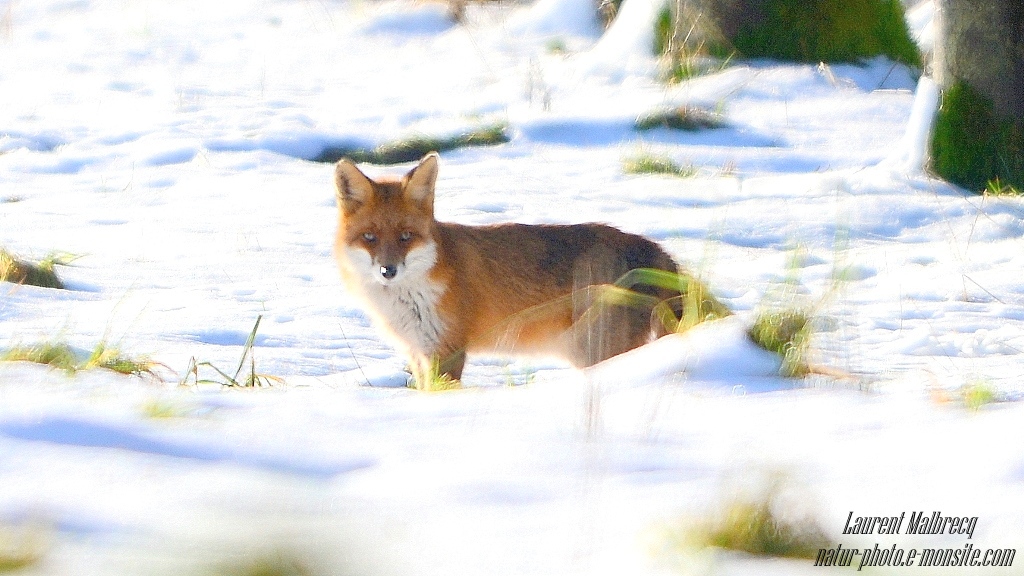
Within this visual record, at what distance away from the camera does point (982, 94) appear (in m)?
7.61

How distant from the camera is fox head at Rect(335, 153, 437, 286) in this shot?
5.59m

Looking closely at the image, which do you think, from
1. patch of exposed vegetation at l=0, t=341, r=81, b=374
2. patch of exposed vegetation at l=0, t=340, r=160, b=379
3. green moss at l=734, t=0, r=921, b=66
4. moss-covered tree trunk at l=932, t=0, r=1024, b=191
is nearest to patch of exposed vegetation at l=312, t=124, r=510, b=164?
green moss at l=734, t=0, r=921, b=66

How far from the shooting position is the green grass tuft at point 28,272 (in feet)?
19.0

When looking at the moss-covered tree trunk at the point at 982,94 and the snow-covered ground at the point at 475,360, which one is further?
the moss-covered tree trunk at the point at 982,94

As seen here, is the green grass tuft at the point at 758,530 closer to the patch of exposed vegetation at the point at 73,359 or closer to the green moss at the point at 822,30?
the patch of exposed vegetation at the point at 73,359

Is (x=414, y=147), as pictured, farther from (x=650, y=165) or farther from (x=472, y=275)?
(x=472, y=275)

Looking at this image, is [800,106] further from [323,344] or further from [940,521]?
[940,521]

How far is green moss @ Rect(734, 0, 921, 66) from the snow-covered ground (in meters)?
0.21

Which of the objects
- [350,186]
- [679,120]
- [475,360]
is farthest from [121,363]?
[679,120]

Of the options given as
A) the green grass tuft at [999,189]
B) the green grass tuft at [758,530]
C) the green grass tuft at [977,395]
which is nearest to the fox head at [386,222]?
the green grass tuft at [977,395]

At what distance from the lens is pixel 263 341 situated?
5438mm

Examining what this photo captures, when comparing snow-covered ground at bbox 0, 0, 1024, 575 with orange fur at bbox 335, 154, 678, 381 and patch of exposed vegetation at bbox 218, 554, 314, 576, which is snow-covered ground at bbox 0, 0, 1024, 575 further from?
orange fur at bbox 335, 154, 678, 381

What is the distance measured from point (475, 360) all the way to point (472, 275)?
1.68 ft

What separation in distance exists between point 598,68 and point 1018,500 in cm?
847
